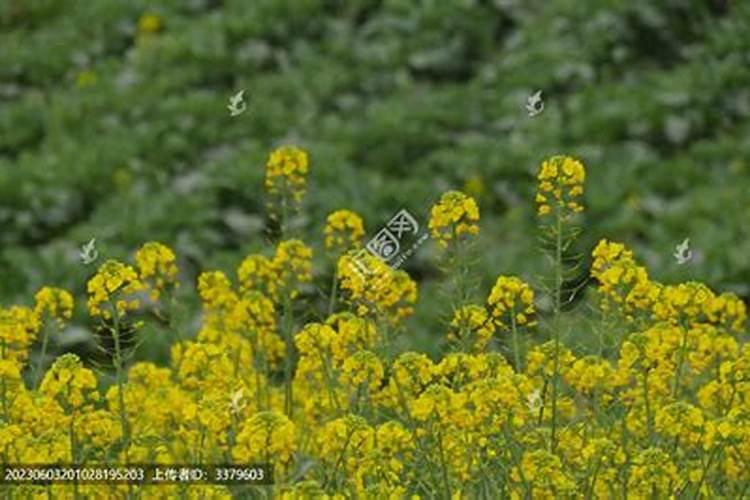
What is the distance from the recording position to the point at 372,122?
29.2ft

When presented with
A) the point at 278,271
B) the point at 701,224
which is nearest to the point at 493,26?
the point at 701,224

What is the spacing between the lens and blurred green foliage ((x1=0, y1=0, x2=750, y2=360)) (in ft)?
26.1

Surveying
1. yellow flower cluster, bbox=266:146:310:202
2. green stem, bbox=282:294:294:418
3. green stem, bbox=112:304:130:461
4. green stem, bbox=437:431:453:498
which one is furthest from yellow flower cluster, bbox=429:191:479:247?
yellow flower cluster, bbox=266:146:310:202

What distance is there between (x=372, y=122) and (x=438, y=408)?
5526mm

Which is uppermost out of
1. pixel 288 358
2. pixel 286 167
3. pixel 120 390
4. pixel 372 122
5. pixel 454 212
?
pixel 372 122

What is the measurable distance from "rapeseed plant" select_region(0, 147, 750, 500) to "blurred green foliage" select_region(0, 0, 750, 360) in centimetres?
290

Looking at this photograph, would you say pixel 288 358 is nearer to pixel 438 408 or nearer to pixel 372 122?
pixel 438 408

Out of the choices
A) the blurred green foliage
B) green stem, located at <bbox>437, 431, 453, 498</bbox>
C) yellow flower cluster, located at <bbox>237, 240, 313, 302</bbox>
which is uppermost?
the blurred green foliage

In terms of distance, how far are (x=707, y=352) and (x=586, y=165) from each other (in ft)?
13.1

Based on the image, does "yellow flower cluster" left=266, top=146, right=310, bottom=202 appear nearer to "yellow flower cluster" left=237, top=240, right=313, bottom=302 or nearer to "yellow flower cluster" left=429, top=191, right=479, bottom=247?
"yellow flower cluster" left=237, top=240, right=313, bottom=302

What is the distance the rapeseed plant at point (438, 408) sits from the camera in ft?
11.4

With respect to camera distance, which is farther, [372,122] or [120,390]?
[372,122]

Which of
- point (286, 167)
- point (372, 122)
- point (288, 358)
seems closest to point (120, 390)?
point (288, 358)

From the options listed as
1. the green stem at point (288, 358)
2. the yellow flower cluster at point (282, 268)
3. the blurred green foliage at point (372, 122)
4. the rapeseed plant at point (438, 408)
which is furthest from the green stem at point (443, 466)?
the blurred green foliage at point (372, 122)
